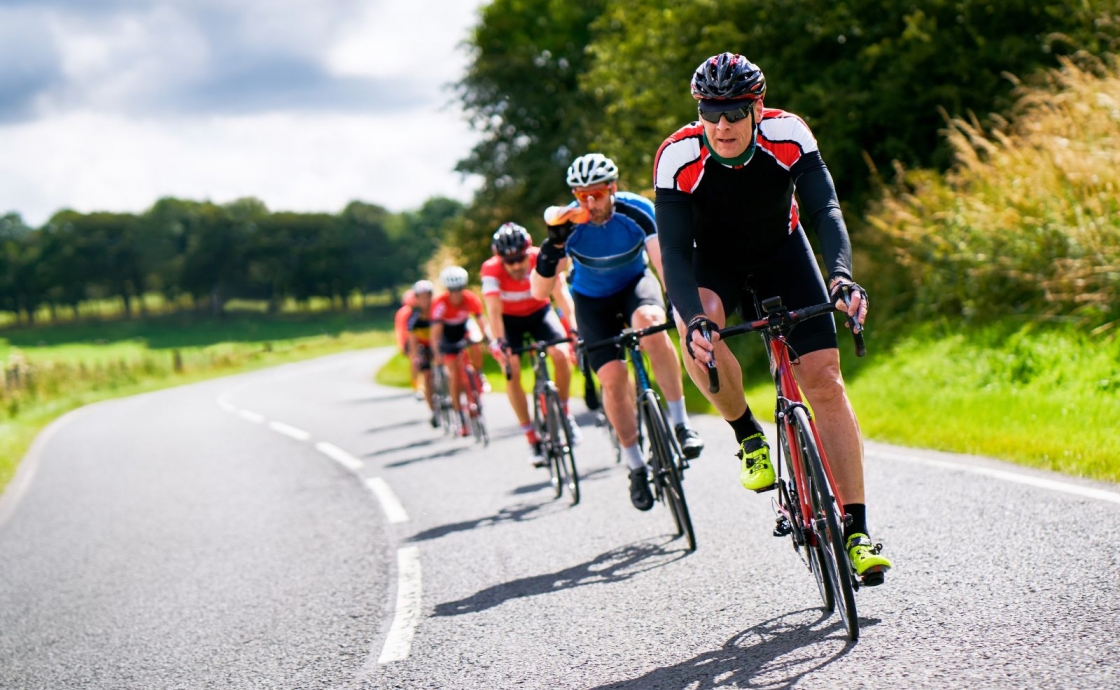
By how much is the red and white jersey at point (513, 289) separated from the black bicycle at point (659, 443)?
215cm

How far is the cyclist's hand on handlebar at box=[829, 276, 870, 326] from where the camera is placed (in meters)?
3.62

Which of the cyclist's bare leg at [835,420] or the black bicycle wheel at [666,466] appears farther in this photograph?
the black bicycle wheel at [666,466]

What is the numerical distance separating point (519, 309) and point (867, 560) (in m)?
5.97

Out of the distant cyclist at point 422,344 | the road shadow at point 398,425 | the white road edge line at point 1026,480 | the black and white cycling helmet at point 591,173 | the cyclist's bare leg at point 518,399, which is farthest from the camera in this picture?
the road shadow at point 398,425

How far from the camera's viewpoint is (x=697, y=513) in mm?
6848

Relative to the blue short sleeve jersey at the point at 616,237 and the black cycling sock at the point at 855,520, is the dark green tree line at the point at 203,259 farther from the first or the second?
the black cycling sock at the point at 855,520

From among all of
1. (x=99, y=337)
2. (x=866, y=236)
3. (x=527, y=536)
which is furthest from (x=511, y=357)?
(x=99, y=337)

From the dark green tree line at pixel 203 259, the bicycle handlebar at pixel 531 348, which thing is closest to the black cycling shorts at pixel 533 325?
the bicycle handlebar at pixel 531 348

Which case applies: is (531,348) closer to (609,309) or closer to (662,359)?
(609,309)

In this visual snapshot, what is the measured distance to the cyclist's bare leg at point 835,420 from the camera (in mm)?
4066

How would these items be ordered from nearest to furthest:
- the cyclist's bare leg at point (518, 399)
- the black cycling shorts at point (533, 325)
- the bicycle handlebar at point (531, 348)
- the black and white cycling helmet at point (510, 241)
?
the bicycle handlebar at point (531, 348) < the black and white cycling helmet at point (510, 241) < the black cycling shorts at point (533, 325) < the cyclist's bare leg at point (518, 399)

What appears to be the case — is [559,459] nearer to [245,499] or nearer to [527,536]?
[527,536]

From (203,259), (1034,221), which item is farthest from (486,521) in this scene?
(203,259)

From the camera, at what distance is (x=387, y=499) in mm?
9391
